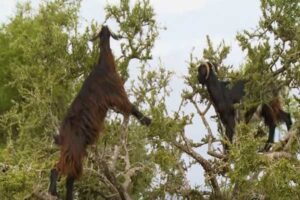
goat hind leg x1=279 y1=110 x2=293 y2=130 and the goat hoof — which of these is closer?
the goat hoof

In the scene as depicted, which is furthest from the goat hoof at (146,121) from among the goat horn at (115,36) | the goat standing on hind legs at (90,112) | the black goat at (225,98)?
the goat horn at (115,36)

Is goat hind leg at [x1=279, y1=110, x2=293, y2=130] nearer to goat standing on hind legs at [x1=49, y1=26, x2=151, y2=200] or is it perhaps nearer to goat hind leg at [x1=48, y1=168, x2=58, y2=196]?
goat standing on hind legs at [x1=49, y1=26, x2=151, y2=200]

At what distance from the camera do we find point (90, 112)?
9.17m

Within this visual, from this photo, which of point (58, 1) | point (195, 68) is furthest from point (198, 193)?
point (58, 1)

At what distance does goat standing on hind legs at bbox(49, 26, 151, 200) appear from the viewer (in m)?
9.07

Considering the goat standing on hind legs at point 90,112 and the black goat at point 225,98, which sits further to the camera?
the black goat at point 225,98

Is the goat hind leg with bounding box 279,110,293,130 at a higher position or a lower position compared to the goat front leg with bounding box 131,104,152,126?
higher

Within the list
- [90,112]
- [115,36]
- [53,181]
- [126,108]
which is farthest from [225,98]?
[53,181]

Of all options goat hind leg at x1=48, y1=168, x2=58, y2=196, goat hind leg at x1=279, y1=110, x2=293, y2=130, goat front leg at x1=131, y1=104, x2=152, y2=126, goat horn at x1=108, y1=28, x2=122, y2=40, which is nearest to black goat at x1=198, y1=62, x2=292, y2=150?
goat hind leg at x1=279, y1=110, x2=293, y2=130

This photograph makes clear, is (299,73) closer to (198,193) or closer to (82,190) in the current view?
(198,193)

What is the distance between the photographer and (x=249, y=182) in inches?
332

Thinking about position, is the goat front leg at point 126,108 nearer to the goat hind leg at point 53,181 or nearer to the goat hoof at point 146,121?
the goat hoof at point 146,121

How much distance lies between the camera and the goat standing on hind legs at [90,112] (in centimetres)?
907

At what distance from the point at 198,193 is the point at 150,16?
251 cm
